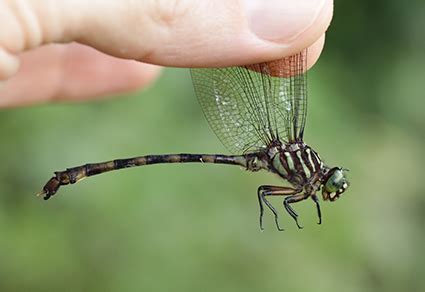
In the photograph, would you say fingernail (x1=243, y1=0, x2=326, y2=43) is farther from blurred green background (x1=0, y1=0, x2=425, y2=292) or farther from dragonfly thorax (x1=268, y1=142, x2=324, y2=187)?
blurred green background (x1=0, y1=0, x2=425, y2=292)

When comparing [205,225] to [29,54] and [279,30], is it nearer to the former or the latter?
[29,54]

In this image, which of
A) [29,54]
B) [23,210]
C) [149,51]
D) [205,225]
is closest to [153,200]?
[205,225]

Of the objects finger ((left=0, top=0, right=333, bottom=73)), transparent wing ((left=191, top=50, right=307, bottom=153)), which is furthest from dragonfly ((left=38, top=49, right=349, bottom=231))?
finger ((left=0, top=0, right=333, bottom=73))

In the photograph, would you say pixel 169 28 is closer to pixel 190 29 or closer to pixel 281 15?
pixel 190 29

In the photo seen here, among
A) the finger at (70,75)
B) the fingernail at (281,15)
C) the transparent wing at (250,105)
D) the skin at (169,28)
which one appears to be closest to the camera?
the skin at (169,28)


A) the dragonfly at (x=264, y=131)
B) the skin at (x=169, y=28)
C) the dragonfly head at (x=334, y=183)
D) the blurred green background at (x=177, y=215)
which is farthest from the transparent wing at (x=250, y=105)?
the blurred green background at (x=177, y=215)

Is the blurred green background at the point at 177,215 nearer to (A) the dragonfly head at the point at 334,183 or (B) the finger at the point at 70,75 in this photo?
(B) the finger at the point at 70,75
